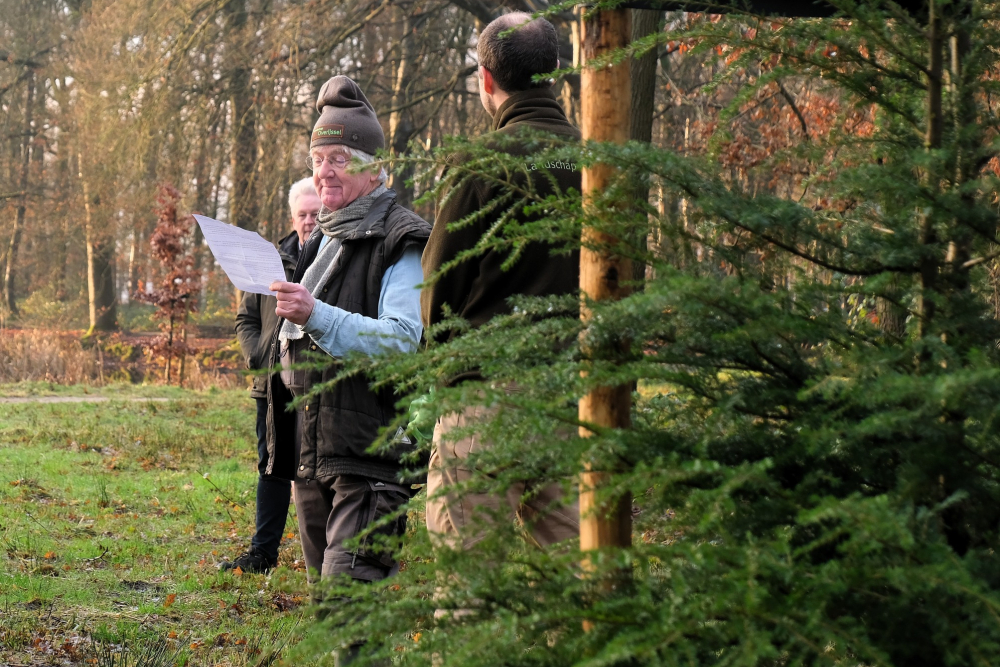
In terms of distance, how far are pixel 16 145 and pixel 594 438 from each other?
35008 mm

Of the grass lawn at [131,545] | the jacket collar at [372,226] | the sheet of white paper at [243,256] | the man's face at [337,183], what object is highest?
the man's face at [337,183]

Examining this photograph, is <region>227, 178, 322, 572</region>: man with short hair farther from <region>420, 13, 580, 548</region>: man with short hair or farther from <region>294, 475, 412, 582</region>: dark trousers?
<region>420, 13, 580, 548</region>: man with short hair

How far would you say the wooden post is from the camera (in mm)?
1963

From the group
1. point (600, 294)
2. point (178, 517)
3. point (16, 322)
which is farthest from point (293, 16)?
point (16, 322)

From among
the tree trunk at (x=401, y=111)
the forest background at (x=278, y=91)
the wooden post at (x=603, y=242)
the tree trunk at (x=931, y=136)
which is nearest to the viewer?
the tree trunk at (x=931, y=136)

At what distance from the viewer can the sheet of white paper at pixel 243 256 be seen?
10.7 ft

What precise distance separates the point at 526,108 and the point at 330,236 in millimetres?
920

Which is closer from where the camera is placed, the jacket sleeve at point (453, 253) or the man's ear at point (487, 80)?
the jacket sleeve at point (453, 253)

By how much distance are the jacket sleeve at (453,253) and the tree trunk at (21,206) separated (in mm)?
29742

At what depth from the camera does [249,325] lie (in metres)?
5.68

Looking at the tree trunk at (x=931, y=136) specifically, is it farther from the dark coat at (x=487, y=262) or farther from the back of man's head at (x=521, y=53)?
the back of man's head at (x=521, y=53)

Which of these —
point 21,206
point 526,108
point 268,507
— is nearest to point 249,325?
point 268,507

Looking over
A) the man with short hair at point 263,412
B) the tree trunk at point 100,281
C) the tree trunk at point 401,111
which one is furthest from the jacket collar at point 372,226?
the tree trunk at point 100,281

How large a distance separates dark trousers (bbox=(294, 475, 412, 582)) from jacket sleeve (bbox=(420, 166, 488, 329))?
0.70m
